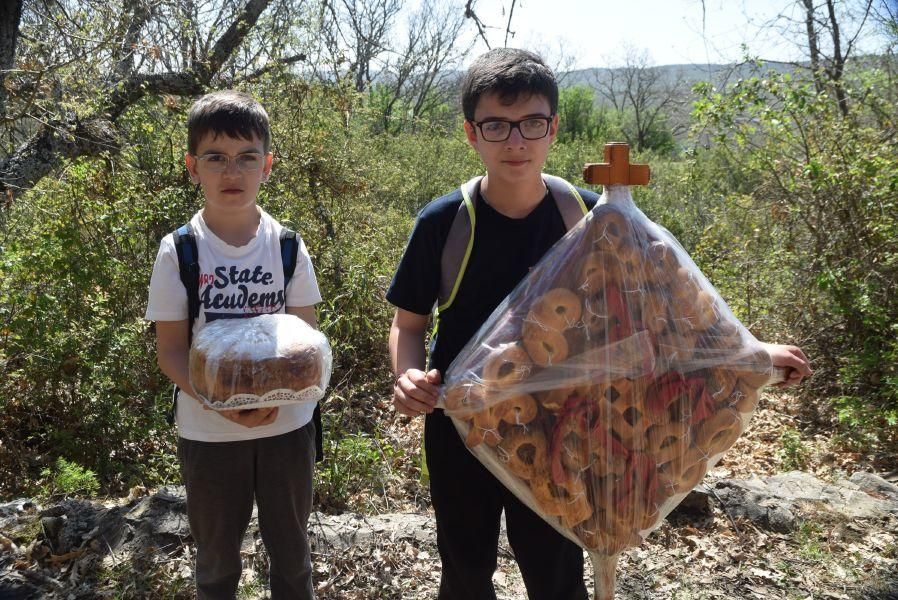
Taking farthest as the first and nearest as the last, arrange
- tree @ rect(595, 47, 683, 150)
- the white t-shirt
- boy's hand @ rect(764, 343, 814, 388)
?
1. tree @ rect(595, 47, 683, 150)
2. the white t-shirt
3. boy's hand @ rect(764, 343, 814, 388)

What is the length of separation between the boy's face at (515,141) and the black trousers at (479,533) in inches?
28.0

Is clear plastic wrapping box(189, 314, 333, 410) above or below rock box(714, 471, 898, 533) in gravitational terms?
above

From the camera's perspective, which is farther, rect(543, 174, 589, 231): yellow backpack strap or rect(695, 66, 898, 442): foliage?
rect(695, 66, 898, 442): foliage

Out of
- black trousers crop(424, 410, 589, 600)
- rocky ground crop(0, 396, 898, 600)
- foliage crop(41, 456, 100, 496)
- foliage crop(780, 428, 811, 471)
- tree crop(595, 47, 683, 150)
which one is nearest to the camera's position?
black trousers crop(424, 410, 589, 600)

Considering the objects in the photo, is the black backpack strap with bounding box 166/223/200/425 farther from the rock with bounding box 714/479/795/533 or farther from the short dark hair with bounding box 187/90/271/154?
the rock with bounding box 714/479/795/533

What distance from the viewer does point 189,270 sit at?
212 centimetres

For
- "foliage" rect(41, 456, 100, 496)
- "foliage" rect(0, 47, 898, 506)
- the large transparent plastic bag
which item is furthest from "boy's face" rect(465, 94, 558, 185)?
"foliage" rect(41, 456, 100, 496)

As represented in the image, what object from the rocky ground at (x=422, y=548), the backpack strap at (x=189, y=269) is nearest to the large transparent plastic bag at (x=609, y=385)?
the backpack strap at (x=189, y=269)

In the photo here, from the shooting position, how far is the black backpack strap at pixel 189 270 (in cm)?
212

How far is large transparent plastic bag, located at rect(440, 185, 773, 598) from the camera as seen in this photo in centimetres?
158

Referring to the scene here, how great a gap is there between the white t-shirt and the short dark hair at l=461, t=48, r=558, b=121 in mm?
796

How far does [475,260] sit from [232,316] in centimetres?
76

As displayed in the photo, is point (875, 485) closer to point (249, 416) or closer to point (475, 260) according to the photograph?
point (475, 260)

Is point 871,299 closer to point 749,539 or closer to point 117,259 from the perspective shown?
point 749,539
